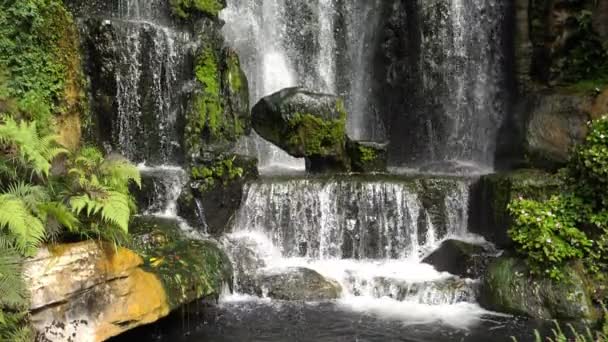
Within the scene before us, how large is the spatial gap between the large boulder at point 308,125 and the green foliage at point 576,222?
4560mm

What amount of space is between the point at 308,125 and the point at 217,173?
8.11 feet

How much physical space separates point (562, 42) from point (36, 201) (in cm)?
1214

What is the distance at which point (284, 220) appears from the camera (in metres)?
10.8

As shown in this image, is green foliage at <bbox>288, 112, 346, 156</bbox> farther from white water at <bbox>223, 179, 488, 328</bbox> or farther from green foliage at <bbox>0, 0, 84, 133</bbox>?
green foliage at <bbox>0, 0, 84, 133</bbox>

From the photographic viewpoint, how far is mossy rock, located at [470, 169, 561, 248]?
9.77 m

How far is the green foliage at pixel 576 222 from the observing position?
8.27m

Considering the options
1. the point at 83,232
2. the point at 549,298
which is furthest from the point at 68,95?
the point at 549,298

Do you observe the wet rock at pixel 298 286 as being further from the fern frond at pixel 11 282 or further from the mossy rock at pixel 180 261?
the fern frond at pixel 11 282

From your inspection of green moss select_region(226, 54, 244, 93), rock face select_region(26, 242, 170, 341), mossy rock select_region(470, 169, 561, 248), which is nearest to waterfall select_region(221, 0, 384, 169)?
green moss select_region(226, 54, 244, 93)

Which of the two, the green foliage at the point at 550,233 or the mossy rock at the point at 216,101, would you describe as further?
the mossy rock at the point at 216,101

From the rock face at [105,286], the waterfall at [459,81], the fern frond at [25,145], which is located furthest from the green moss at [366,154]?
the fern frond at [25,145]

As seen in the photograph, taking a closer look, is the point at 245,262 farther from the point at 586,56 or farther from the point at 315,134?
the point at 586,56

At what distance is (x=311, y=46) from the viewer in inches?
709

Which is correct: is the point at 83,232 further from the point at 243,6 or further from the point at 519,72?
the point at 243,6
